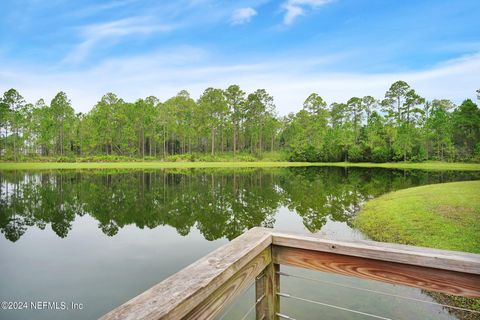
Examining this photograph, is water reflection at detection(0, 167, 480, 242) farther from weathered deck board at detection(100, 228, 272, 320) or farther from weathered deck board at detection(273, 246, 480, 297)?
weathered deck board at detection(100, 228, 272, 320)

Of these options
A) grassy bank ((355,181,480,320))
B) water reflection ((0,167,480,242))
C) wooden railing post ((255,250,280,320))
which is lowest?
water reflection ((0,167,480,242))

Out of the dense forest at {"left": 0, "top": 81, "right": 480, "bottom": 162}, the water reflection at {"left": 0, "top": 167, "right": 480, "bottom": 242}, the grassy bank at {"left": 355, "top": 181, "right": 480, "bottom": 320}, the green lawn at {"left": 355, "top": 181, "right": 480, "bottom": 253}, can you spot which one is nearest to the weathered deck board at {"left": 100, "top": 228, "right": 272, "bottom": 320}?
the grassy bank at {"left": 355, "top": 181, "right": 480, "bottom": 320}

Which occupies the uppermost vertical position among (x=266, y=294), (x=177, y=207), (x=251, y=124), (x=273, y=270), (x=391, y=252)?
(x=251, y=124)

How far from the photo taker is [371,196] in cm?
1648

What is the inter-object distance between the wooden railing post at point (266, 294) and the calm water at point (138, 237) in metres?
2.52

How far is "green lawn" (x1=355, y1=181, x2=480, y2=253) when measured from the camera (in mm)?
7434

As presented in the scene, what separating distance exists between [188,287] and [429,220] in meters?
10.7

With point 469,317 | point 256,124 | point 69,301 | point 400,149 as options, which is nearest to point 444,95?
point 400,149

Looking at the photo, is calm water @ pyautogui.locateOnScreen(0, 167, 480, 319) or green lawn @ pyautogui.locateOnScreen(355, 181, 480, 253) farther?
green lawn @ pyautogui.locateOnScreen(355, 181, 480, 253)

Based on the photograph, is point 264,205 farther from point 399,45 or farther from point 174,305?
point 399,45

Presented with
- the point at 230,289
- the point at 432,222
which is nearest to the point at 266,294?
the point at 230,289

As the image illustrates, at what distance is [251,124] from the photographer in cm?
6141

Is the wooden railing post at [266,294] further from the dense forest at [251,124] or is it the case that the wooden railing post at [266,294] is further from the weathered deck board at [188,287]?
the dense forest at [251,124]

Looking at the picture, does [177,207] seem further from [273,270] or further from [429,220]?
[273,270]
